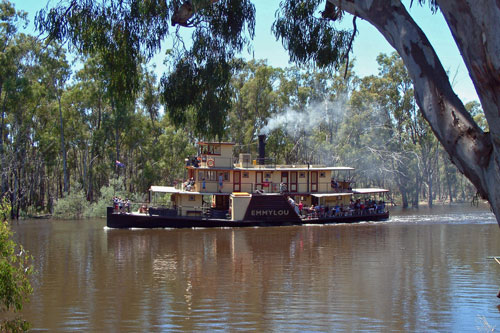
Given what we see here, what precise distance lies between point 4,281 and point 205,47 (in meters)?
4.19

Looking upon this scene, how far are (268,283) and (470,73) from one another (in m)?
9.46

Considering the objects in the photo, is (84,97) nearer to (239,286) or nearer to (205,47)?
(239,286)

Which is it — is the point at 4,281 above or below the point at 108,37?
below

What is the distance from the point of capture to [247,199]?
27609mm

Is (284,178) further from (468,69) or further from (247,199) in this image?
(468,69)

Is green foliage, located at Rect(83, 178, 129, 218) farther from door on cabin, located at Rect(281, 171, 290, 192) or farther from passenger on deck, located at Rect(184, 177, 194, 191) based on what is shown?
door on cabin, located at Rect(281, 171, 290, 192)

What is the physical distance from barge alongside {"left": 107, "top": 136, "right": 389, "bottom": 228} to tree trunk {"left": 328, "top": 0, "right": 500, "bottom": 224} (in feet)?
75.2

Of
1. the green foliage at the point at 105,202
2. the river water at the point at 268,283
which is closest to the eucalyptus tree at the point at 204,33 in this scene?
the river water at the point at 268,283

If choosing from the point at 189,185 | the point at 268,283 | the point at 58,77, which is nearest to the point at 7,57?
the point at 58,77

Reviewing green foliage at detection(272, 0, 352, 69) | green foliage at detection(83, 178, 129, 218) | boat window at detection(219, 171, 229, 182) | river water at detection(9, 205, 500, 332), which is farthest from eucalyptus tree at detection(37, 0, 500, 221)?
green foliage at detection(83, 178, 129, 218)

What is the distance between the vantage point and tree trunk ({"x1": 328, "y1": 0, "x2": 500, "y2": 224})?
151 inches

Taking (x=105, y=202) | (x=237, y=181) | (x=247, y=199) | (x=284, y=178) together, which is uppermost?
(x=284, y=178)

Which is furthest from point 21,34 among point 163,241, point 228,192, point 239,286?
point 239,286

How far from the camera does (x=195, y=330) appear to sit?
8883 mm
